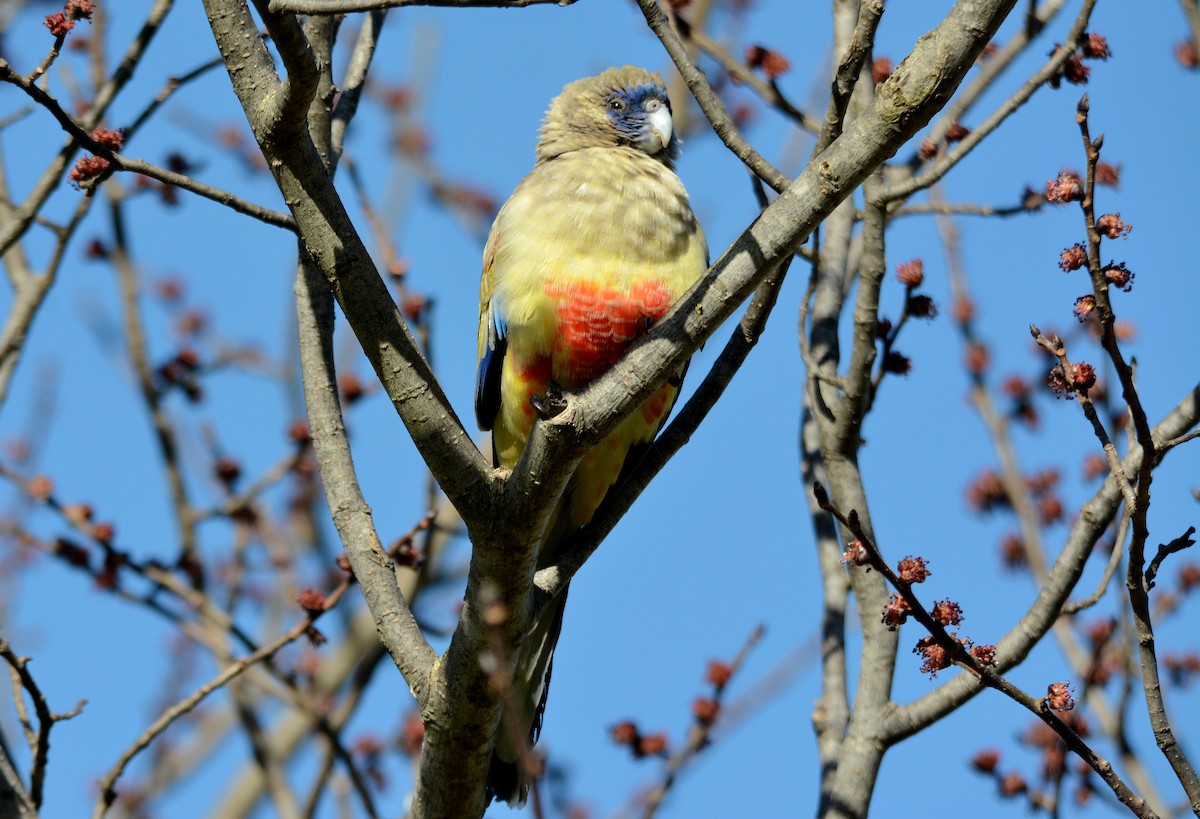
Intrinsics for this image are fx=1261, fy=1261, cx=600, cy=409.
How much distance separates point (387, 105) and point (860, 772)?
8174mm

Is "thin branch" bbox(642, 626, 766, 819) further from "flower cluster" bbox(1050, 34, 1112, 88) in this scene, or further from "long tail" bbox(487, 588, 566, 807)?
"flower cluster" bbox(1050, 34, 1112, 88)

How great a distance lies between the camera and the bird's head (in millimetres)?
6219

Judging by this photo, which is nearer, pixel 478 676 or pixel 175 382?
pixel 478 676

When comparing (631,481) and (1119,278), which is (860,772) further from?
(1119,278)

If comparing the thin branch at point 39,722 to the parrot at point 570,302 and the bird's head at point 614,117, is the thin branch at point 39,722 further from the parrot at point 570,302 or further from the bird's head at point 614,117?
the bird's head at point 614,117

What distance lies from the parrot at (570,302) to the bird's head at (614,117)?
17.7 inches

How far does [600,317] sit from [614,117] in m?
1.78

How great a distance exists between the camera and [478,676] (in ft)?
12.4

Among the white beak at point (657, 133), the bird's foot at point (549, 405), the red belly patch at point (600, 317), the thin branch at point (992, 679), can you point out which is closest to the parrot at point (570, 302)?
the red belly patch at point (600, 317)

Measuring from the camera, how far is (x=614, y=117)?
6332 millimetres

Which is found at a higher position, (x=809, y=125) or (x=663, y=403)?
(x=809, y=125)

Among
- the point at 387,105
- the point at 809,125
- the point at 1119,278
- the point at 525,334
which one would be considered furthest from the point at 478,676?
the point at 387,105

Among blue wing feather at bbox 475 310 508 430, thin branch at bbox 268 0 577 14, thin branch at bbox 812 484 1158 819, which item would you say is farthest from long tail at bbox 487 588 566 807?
thin branch at bbox 268 0 577 14

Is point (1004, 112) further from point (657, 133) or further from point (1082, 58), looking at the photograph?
point (657, 133)
